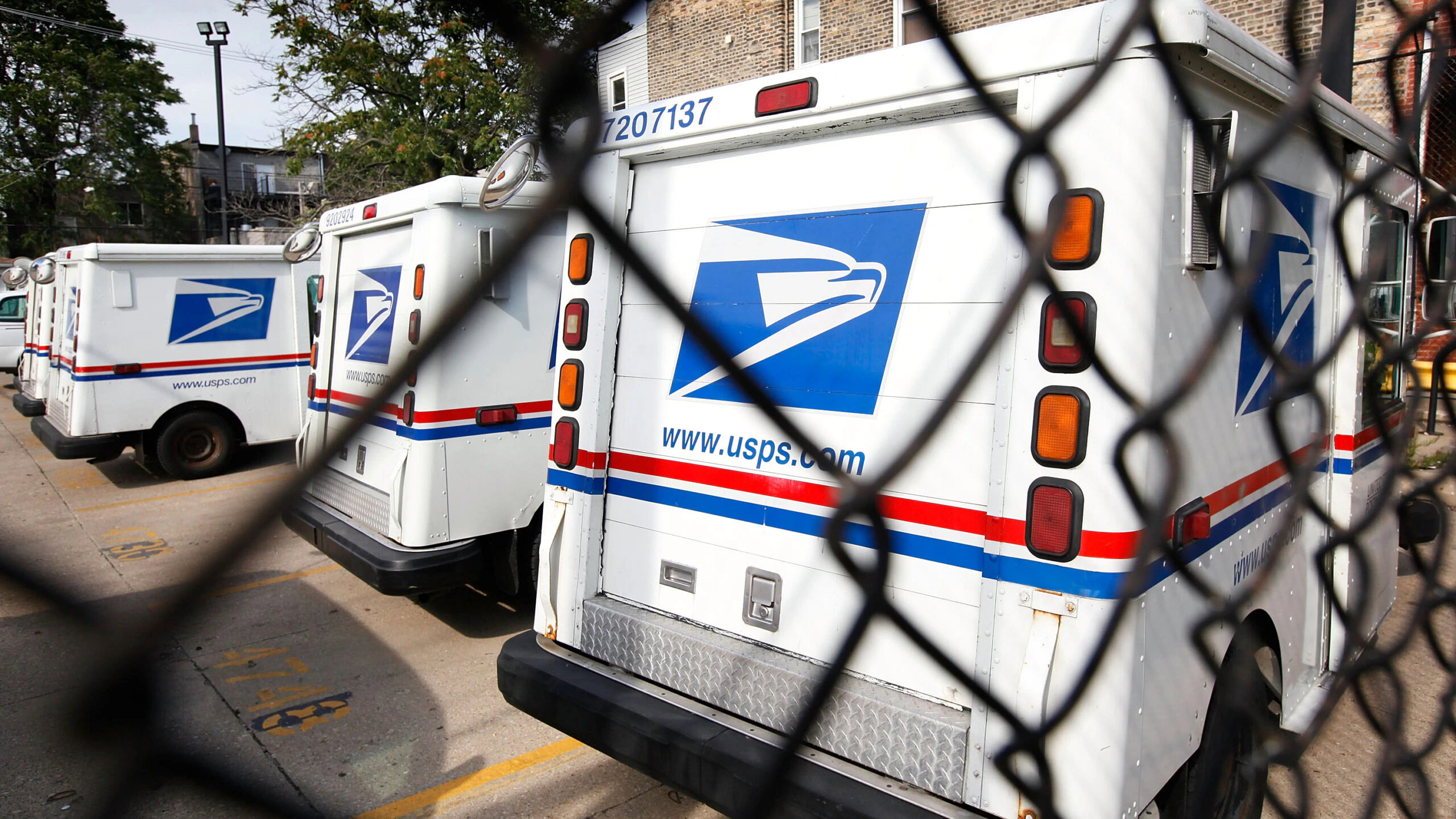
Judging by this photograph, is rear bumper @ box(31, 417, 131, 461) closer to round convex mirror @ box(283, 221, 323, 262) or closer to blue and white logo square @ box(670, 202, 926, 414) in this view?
round convex mirror @ box(283, 221, 323, 262)

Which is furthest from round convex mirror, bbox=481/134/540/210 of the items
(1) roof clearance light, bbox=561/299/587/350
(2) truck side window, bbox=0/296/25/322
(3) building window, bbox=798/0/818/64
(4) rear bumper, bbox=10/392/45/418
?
(2) truck side window, bbox=0/296/25/322

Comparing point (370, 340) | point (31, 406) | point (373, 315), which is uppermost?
point (373, 315)

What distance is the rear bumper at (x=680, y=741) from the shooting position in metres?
2.56

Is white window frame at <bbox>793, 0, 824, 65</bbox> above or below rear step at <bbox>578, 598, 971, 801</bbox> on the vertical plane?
above

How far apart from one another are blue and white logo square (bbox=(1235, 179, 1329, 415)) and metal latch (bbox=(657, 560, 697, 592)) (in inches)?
75.2

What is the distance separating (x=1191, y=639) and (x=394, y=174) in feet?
56.9

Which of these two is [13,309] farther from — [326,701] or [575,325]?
[575,325]

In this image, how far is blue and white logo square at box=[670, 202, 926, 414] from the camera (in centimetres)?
278

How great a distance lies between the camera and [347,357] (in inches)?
243

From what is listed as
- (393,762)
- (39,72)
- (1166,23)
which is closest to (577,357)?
(393,762)

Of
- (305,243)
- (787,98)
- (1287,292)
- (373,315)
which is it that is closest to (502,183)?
(787,98)

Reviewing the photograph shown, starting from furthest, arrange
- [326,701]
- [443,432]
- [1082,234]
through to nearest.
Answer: [443,432] → [326,701] → [1082,234]

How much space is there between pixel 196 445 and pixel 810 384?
9.72 metres

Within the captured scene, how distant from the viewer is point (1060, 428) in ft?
7.52
